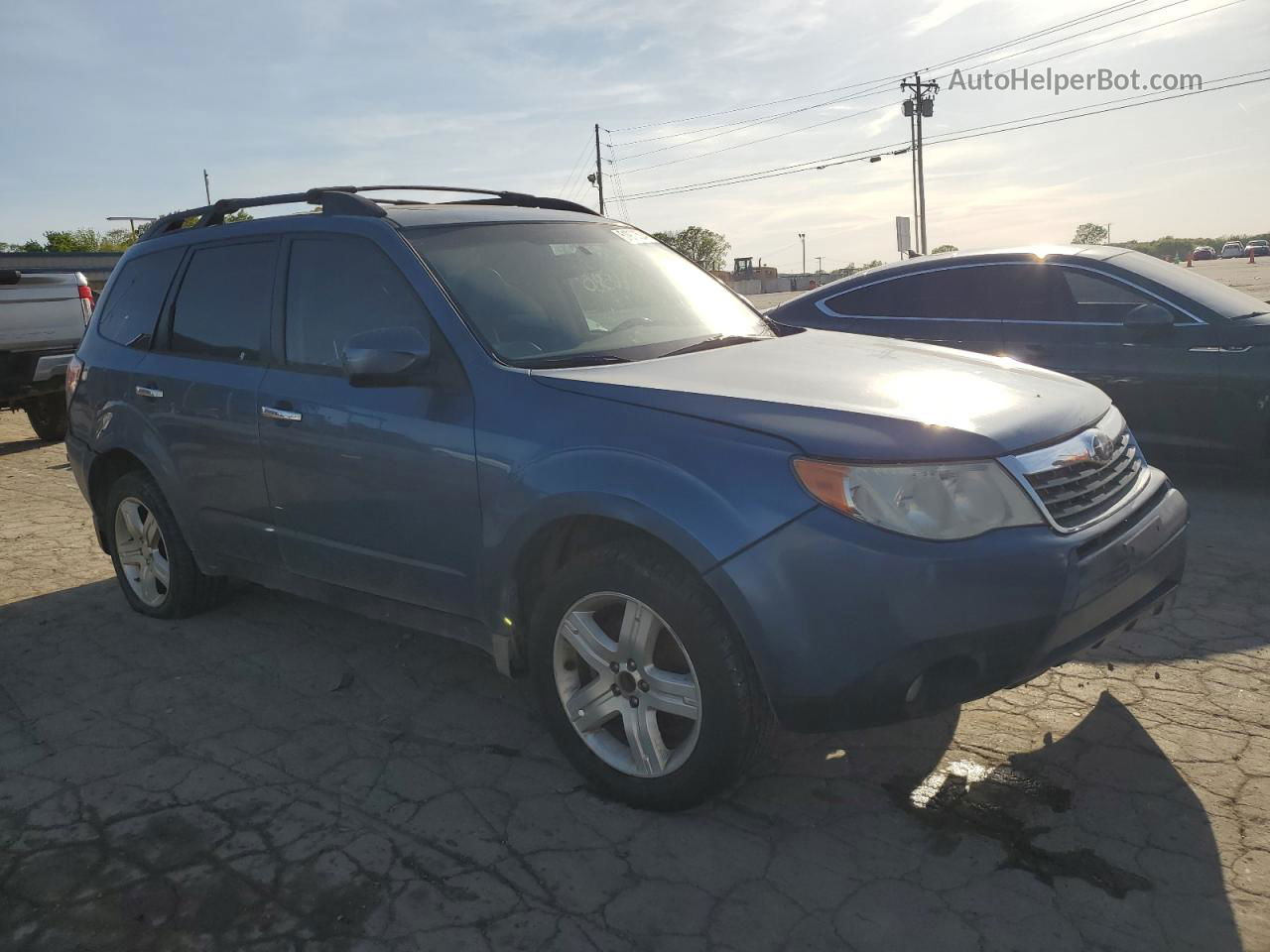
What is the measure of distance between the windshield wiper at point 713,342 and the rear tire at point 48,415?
971 cm

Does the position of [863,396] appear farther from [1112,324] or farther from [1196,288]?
[1196,288]

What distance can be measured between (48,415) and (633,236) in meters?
9.45

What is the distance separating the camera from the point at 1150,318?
629 cm

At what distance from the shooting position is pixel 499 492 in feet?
10.6

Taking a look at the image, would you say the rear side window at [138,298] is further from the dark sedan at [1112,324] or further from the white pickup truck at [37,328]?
the white pickup truck at [37,328]

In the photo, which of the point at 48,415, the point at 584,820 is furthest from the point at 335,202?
the point at 48,415

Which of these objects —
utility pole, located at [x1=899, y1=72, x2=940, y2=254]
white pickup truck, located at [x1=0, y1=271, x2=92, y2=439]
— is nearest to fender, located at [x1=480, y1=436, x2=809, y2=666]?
white pickup truck, located at [x1=0, y1=271, x2=92, y2=439]

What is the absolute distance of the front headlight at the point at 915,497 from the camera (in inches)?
103

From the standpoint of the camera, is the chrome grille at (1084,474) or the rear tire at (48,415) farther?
the rear tire at (48,415)

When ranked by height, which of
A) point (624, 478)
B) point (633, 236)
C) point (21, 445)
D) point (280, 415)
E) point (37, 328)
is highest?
point (633, 236)

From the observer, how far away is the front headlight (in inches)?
103

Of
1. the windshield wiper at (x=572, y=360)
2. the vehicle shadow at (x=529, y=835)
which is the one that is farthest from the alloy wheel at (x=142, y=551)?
the windshield wiper at (x=572, y=360)

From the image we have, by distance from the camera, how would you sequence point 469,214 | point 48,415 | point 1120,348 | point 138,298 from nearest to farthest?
point 469,214 → point 138,298 → point 1120,348 → point 48,415

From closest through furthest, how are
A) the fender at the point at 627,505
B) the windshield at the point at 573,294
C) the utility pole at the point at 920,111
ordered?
the fender at the point at 627,505
the windshield at the point at 573,294
the utility pole at the point at 920,111
